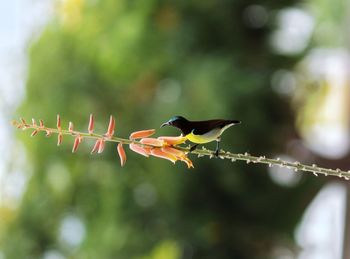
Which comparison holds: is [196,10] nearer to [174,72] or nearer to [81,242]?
[174,72]

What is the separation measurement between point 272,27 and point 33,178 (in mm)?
1056

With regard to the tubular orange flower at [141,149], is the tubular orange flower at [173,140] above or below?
above

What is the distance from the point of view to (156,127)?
2033 millimetres

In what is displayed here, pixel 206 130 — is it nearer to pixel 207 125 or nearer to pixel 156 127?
pixel 207 125

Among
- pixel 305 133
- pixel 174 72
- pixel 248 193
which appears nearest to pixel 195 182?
pixel 248 193

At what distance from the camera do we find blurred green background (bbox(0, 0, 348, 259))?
6.78 feet

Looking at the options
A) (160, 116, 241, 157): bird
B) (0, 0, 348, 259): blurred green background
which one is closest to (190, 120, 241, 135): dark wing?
(160, 116, 241, 157): bird

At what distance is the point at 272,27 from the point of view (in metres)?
Result: 2.34

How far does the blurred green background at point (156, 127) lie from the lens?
2.07 meters

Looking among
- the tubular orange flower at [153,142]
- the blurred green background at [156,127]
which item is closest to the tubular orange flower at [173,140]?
the tubular orange flower at [153,142]

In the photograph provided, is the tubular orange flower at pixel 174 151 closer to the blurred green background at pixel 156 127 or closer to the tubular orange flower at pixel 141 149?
the tubular orange flower at pixel 141 149

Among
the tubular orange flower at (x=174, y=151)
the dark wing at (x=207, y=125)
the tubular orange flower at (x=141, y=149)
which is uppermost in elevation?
the dark wing at (x=207, y=125)

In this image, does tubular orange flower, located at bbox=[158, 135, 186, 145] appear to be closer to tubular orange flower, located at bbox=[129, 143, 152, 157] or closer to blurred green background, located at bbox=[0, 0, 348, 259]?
tubular orange flower, located at bbox=[129, 143, 152, 157]

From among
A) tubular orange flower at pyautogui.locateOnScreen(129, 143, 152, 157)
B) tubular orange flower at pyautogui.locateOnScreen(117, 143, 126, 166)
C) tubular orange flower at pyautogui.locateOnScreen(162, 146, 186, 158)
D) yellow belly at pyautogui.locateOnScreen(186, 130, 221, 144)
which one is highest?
yellow belly at pyautogui.locateOnScreen(186, 130, 221, 144)
